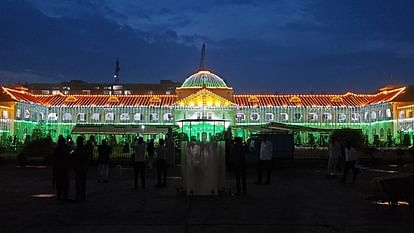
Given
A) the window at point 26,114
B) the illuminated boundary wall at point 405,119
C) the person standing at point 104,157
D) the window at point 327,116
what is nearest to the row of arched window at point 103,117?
the window at point 26,114

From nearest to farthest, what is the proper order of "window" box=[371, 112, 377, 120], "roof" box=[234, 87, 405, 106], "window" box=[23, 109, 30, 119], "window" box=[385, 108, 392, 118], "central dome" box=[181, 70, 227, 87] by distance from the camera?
"window" box=[385, 108, 392, 118], "window" box=[23, 109, 30, 119], "window" box=[371, 112, 377, 120], "roof" box=[234, 87, 405, 106], "central dome" box=[181, 70, 227, 87]

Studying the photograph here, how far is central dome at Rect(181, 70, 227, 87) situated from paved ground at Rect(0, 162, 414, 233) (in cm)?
7098

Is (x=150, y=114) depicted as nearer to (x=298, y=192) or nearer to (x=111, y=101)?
(x=111, y=101)

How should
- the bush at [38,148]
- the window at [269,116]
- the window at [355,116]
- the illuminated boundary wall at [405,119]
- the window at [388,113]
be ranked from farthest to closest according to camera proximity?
1. the window at [355,116]
2. the window at [269,116]
3. the window at [388,113]
4. the illuminated boundary wall at [405,119]
5. the bush at [38,148]

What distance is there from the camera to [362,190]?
17.9 meters

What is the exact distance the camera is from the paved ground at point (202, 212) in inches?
412

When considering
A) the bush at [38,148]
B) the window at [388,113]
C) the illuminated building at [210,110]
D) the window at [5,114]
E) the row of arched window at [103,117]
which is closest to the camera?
the bush at [38,148]

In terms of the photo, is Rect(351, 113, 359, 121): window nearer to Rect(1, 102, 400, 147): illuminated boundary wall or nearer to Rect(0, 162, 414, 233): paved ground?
Rect(1, 102, 400, 147): illuminated boundary wall

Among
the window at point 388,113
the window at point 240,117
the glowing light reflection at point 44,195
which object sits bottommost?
the glowing light reflection at point 44,195

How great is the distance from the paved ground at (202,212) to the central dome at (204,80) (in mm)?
70984

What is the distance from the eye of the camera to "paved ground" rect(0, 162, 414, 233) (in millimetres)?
10453

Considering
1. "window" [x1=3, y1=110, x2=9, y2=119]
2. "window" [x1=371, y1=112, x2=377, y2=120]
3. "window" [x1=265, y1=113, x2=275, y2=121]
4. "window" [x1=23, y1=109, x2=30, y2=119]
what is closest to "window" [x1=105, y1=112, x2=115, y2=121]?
"window" [x1=23, y1=109, x2=30, y2=119]

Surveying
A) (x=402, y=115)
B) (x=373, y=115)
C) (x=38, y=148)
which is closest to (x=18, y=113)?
(x=38, y=148)

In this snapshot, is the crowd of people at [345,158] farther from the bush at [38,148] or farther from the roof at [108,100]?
the roof at [108,100]
